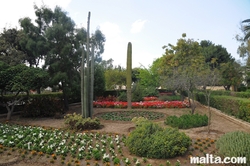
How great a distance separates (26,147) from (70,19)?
992 cm

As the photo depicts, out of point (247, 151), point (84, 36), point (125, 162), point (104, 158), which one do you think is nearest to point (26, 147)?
point (104, 158)

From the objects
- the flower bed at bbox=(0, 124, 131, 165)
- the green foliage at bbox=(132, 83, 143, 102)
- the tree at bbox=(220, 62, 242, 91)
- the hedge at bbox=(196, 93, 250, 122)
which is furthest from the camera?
the tree at bbox=(220, 62, 242, 91)

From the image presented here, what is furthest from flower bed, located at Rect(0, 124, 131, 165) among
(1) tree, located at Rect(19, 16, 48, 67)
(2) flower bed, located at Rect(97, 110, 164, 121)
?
(1) tree, located at Rect(19, 16, 48, 67)

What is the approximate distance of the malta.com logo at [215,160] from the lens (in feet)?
14.1

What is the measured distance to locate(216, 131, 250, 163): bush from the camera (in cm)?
436

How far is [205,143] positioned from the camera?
6094 millimetres

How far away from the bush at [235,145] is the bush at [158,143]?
85 cm

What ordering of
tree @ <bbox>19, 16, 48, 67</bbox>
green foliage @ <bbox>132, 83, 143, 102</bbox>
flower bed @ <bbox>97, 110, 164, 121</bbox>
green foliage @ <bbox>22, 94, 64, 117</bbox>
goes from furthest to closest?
green foliage @ <bbox>132, 83, 143, 102</bbox> → tree @ <bbox>19, 16, 48, 67</bbox> → green foliage @ <bbox>22, 94, 64, 117</bbox> → flower bed @ <bbox>97, 110, 164, 121</bbox>

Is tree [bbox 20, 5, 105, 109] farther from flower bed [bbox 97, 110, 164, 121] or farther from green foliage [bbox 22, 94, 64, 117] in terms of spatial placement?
flower bed [bbox 97, 110, 164, 121]

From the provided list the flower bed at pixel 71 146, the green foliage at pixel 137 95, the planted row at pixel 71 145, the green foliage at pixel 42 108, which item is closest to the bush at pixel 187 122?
the flower bed at pixel 71 146

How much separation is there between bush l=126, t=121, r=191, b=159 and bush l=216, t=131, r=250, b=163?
2.79ft

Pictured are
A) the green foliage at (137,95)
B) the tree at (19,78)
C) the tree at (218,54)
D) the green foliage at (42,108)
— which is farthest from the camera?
the tree at (218,54)

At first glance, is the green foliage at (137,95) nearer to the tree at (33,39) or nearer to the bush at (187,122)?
the tree at (33,39)

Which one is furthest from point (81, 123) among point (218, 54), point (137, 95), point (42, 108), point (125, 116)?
point (218, 54)
